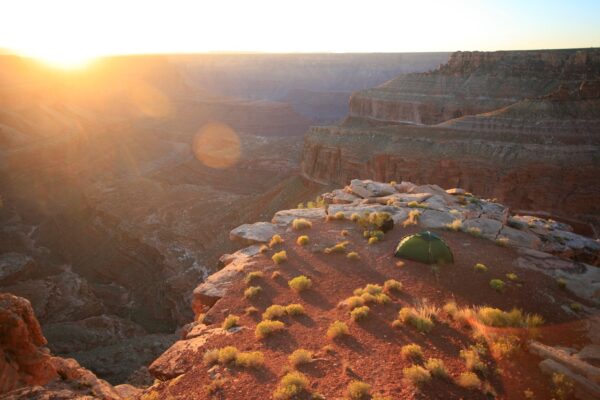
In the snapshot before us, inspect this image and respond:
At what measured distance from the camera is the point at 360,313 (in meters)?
12.1

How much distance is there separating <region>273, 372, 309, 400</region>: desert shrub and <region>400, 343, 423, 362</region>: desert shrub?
2.48m

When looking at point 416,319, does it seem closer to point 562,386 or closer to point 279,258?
point 562,386

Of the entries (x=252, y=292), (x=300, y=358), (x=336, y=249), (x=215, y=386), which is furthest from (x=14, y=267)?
(x=300, y=358)

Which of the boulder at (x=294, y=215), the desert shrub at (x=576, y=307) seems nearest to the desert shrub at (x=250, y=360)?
the desert shrub at (x=576, y=307)

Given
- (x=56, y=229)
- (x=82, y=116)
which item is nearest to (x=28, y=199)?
(x=56, y=229)

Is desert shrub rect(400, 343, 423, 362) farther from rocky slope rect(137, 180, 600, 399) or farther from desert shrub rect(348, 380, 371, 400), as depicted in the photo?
desert shrub rect(348, 380, 371, 400)

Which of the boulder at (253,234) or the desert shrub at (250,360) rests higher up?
the desert shrub at (250,360)

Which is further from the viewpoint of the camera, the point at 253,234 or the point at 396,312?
the point at 253,234

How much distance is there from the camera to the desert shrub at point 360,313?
12.1 metres

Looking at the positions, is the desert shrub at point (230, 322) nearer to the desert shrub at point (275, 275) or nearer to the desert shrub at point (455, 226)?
Result: the desert shrub at point (275, 275)

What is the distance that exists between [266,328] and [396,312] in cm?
385

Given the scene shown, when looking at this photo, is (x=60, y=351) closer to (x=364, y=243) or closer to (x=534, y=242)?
(x=364, y=243)

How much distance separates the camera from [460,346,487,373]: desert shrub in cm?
937

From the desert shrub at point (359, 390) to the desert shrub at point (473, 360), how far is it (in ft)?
7.80
